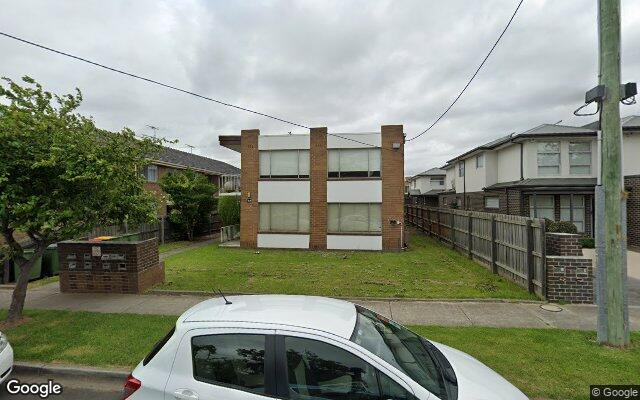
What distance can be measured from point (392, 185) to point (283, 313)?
1405cm

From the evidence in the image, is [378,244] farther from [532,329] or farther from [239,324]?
[239,324]

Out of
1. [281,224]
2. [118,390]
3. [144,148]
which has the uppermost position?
[144,148]

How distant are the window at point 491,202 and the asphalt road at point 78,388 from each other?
71.4 ft

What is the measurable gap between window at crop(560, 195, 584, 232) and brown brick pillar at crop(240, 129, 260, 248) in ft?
52.9

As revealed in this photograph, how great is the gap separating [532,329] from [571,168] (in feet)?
53.1

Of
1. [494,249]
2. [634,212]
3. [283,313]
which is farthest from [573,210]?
[283,313]

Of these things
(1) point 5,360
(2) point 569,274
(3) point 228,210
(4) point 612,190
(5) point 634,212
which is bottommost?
(1) point 5,360

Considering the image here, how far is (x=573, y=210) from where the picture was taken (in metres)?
18.1

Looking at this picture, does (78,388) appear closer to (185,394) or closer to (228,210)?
(185,394)

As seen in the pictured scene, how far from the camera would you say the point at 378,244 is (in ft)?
53.7

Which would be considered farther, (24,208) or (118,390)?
(24,208)

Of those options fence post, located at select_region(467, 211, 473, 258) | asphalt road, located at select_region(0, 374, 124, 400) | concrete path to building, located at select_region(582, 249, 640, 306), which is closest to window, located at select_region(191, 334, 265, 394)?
asphalt road, located at select_region(0, 374, 124, 400)

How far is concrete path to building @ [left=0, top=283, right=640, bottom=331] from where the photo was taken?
636 centimetres

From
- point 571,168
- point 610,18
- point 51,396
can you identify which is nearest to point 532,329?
point 610,18
